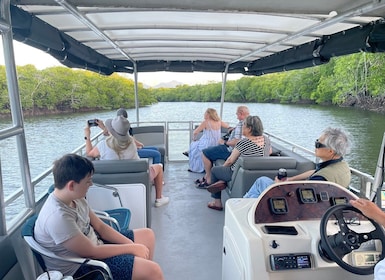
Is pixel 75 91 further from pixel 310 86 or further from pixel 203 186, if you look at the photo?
pixel 310 86

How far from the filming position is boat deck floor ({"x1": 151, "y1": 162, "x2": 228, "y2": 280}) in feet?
8.00

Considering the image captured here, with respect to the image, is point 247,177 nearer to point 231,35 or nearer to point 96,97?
point 231,35

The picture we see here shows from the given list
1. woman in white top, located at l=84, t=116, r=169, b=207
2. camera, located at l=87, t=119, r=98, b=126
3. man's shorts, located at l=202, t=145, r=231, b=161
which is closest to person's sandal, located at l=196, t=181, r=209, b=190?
man's shorts, located at l=202, t=145, r=231, b=161

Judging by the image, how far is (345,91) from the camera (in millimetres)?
15508

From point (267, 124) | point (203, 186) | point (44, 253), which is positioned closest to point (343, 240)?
point (44, 253)

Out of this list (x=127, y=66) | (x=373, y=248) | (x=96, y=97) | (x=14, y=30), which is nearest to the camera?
(x=373, y=248)

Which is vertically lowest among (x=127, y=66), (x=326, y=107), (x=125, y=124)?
(x=326, y=107)

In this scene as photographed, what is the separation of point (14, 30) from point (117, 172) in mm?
1332

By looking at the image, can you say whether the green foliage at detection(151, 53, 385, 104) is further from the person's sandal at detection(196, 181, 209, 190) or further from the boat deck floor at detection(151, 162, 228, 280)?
the boat deck floor at detection(151, 162, 228, 280)

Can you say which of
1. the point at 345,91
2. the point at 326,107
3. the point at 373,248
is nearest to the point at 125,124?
the point at 373,248

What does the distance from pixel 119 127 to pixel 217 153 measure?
1775 millimetres

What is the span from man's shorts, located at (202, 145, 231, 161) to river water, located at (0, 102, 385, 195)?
6.76ft

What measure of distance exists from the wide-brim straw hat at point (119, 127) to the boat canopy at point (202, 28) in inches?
31.7

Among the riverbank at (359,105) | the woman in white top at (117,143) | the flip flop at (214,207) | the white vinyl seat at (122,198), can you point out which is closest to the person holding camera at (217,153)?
the flip flop at (214,207)
